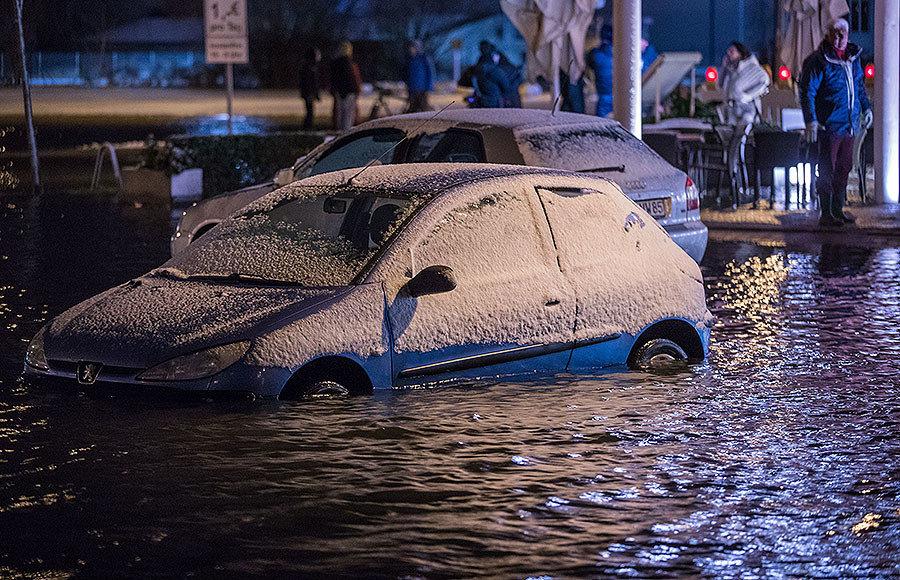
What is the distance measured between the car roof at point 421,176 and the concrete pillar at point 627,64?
30.3ft

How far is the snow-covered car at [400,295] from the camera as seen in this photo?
773 cm

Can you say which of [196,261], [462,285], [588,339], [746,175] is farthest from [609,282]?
[746,175]

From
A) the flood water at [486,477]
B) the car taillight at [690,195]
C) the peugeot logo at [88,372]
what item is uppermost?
the car taillight at [690,195]

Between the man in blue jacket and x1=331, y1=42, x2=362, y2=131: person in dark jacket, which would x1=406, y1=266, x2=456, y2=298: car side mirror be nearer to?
the man in blue jacket

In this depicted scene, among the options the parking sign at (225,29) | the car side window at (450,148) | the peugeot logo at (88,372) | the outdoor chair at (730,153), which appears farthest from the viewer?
the parking sign at (225,29)

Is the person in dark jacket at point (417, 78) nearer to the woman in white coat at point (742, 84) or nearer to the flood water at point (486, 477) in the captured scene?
the woman in white coat at point (742, 84)

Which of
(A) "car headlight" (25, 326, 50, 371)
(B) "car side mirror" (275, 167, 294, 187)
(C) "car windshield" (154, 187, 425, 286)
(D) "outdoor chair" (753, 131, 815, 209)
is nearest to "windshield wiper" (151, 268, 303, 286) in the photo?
(C) "car windshield" (154, 187, 425, 286)

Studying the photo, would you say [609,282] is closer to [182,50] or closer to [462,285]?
[462,285]

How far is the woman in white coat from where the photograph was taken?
68.2 feet

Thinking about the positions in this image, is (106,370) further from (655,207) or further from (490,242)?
(655,207)

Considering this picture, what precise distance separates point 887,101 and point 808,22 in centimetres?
568

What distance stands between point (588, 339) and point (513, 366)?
1.67ft

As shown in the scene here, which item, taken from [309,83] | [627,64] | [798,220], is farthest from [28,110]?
[798,220]

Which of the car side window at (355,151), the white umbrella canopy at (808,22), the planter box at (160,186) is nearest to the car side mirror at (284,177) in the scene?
the car side window at (355,151)
